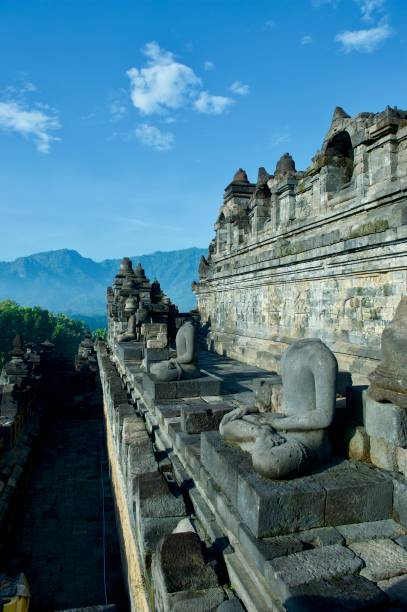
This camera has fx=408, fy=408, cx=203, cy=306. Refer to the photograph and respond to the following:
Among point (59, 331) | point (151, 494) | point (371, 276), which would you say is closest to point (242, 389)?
point (371, 276)

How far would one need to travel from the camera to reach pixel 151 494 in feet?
12.2

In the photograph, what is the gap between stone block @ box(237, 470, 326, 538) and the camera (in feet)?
9.21

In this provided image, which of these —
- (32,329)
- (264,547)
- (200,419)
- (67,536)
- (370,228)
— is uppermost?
(370,228)

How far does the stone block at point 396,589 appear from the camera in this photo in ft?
7.50

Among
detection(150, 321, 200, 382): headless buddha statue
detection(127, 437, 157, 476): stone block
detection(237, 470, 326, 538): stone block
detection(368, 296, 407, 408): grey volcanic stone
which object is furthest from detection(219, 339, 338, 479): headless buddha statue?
detection(150, 321, 200, 382): headless buddha statue

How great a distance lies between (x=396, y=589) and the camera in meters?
2.37

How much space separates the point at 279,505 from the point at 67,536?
8258 mm

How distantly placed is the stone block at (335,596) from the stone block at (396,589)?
0.06 m

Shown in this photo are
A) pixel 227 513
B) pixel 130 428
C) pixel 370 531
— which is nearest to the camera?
pixel 370 531

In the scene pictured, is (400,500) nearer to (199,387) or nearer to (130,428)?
(130,428)

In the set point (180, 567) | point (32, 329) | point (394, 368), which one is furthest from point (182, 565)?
point (32, 329)

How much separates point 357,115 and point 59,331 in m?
52.3

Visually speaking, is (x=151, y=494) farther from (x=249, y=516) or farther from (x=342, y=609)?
(x=342, y=609)

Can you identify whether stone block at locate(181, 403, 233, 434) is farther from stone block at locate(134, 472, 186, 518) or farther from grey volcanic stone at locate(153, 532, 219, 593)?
grey volcanic stone at locate(153, 532, 219, 593)
